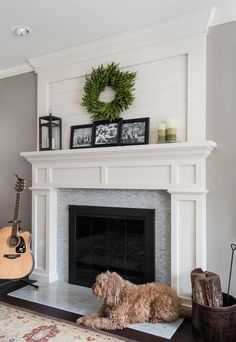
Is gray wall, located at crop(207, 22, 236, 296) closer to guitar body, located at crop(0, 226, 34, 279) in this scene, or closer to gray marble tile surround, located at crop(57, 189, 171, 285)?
gray marble tile surround, located at crop(57, 189, 171, 285)

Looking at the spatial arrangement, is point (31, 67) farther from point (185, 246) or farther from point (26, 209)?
point (185, 246)

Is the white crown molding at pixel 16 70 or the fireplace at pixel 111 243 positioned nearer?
the fireplace at pixel 111 243

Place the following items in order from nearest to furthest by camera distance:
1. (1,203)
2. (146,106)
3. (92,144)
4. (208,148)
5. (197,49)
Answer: (208,148) < (197,49) < (146,106) < (92,144) < (1,203)

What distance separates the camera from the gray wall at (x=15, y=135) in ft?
11.8

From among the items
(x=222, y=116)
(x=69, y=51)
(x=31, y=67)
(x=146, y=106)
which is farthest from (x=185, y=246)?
(x=31, y=67)

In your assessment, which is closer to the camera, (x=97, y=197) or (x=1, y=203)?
(x=97, y=197)

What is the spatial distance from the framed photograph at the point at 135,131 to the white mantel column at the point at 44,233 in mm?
1037

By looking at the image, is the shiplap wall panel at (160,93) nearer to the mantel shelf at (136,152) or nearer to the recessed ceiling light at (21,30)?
the mantel shelf at (136,152)

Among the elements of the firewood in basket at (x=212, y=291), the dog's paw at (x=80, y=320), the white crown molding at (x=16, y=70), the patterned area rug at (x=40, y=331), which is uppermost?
the white crown molding at (x=16, y=70)

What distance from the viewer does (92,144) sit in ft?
9.85

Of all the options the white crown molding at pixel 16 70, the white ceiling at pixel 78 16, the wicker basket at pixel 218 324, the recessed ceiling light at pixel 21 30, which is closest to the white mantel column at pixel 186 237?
the wicker basket at pixel 218 324

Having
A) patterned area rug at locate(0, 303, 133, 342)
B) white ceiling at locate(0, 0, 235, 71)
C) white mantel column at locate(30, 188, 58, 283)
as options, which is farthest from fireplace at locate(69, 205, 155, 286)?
white ceiling at locate(0, 0, 235, 71)

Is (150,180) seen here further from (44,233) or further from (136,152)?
(44,233)

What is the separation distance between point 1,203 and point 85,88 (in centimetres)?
185
